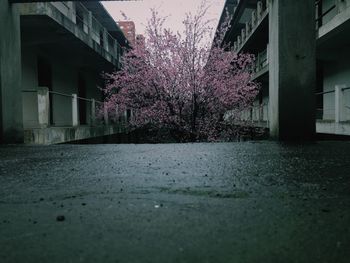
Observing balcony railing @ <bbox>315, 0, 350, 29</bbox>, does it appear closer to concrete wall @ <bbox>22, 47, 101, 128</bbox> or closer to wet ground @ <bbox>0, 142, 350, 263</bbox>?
concrete wall @ <bbox>22, 47, 101, 128</bbox>

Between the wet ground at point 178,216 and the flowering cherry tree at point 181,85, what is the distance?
27.2 ft

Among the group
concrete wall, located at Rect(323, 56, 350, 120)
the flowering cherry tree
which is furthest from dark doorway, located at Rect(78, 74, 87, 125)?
concrete wall, located at Rect(323, 56, 350, 120)

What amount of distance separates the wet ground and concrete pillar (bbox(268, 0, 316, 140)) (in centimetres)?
244

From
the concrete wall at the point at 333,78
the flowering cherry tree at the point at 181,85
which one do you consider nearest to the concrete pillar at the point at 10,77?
the flowering cherry tree at the point at 181,85

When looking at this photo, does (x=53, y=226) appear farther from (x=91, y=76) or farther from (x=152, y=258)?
(x=91, y=76)

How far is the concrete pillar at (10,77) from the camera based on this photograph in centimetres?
504

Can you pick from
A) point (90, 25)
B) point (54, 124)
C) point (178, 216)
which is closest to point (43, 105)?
point (54, 124)

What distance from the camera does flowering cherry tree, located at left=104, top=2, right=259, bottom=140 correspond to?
412 inches

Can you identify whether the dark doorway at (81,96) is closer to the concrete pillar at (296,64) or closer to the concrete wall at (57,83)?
the concrete wall at (57,83)

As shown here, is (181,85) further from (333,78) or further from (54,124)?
(333,78)

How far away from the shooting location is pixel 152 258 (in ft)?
2.84

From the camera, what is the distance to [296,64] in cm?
457

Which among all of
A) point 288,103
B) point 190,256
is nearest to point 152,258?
point 190,256

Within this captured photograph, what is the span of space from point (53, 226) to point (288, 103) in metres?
4.10
